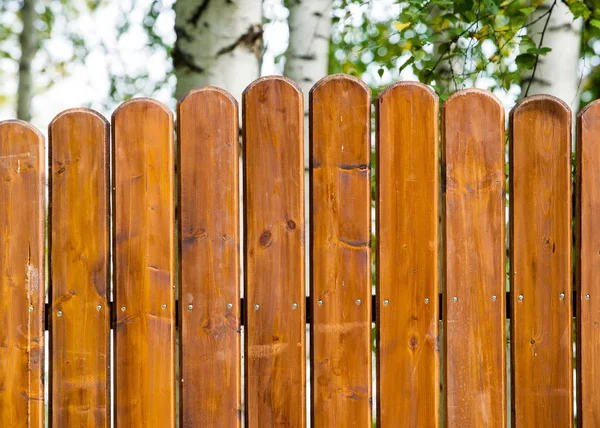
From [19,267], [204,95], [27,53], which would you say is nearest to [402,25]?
[204,95]

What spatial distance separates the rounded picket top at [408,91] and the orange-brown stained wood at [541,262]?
26 centimetres

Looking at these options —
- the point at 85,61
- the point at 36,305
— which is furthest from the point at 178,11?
the point at 85,61

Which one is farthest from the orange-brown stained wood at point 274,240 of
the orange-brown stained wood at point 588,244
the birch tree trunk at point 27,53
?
the birch tree trunk at point 27,53

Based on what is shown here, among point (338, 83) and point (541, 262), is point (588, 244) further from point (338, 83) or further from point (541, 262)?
point (338, 83)

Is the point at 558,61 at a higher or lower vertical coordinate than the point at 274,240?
higher

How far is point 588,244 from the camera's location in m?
1.98

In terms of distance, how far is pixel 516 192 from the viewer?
197cm

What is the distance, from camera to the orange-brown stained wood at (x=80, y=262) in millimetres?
1998

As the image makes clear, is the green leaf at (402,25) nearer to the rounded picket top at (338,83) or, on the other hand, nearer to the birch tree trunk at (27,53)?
the rounded picket top at (338,83)

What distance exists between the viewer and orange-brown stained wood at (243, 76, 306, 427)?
1979mm

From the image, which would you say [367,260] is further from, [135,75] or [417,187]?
[135,75]

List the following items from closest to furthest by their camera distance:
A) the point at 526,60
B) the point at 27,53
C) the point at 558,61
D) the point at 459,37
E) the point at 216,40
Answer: the point at 526,60, the point at 216,40, the point at 459,37, the point at 558,61, the point at 27,53

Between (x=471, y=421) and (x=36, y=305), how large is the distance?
1.34m

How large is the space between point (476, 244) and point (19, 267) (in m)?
1.36
